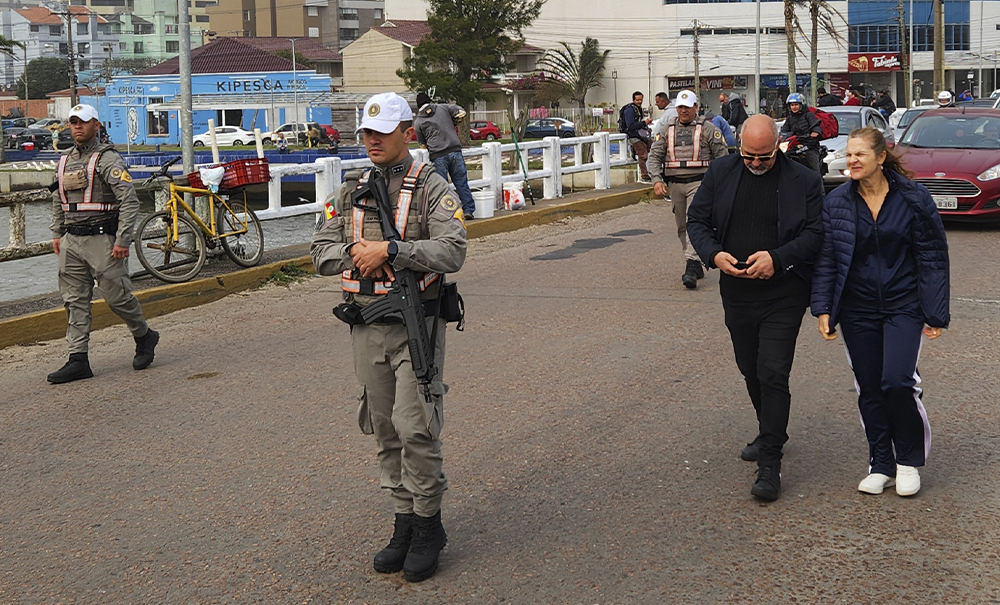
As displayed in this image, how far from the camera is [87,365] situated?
8.22m

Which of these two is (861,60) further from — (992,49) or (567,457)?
(567,457)

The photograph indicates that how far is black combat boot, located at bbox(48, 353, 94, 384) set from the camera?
8.05 metres

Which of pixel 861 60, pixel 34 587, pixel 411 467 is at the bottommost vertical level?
pixel 34 587

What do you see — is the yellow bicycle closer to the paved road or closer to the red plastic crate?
the red plastic crate

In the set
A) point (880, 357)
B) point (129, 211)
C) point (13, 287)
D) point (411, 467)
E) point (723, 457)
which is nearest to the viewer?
point (411, 467)

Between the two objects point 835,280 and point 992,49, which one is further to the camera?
point 992,49

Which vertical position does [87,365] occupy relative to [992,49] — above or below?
below

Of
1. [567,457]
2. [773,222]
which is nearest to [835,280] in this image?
[773,222]

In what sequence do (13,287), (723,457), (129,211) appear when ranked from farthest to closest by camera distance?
(13,287)
(129,211)
(723,457)

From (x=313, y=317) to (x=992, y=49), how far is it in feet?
307

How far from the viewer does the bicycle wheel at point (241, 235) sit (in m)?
12.2

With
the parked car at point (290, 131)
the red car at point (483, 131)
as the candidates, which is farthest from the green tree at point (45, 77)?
the red car at point (483, 131)

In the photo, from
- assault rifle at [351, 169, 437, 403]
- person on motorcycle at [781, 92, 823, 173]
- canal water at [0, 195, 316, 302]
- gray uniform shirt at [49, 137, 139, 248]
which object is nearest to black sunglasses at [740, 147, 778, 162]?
assault rifle at [351, 169, 437, 403]

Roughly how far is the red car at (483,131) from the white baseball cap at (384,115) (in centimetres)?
6211
